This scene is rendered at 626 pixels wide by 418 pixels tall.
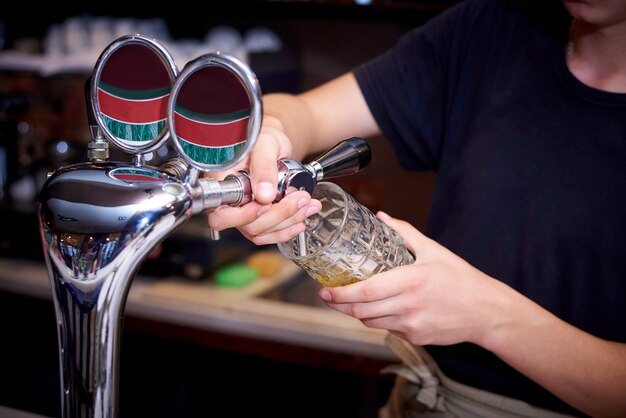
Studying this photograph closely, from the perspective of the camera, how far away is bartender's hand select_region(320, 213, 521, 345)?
0.80m

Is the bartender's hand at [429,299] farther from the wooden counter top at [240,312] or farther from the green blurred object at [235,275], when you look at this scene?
the green blurred object at [235,275]

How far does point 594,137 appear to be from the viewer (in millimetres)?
1039

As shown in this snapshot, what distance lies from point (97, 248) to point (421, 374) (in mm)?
792

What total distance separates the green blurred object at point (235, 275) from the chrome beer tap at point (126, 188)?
5.15ft

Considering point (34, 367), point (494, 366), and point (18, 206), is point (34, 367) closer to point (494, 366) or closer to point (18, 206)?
point (18, 206)

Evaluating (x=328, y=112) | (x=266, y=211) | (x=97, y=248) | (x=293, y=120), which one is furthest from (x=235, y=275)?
(x=97, y=248)

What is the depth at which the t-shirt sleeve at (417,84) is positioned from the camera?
4.20 feet

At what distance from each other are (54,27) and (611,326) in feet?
6.97

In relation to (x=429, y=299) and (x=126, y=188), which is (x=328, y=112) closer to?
(x=429, y=299)

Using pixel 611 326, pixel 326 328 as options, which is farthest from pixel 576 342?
pixel 326 328

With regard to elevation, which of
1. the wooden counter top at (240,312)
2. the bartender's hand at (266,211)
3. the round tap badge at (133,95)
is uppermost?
the round tap badge at (133,95)

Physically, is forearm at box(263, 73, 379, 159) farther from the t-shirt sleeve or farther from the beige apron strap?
the beige apron strap

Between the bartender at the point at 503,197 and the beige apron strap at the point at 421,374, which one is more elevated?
the bartender at the point at 503,197

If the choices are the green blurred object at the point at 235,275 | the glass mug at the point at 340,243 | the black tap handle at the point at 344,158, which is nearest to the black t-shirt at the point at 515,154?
the glass mug at the point at 340,243
